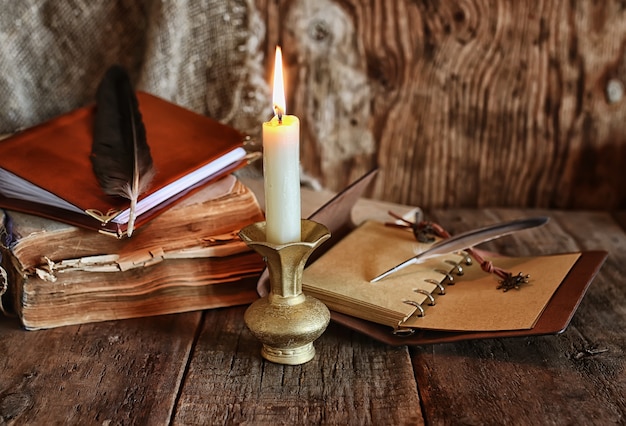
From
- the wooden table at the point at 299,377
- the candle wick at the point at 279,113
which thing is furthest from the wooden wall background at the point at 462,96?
the candle wick at the point at 279,113

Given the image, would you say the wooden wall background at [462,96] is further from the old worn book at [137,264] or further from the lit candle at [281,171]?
the lit candle at [281,171]

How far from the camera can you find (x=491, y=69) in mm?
1336

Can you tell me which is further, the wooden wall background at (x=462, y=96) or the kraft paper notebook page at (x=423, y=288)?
the wooden wall background at (x=462, y=96)

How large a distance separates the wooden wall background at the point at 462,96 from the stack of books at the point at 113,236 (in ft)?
1.12

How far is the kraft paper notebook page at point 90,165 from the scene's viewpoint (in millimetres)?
937

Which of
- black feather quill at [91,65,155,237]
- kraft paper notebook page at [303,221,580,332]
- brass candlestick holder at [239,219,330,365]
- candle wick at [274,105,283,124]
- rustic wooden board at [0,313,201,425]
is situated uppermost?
candle wick at [274,105,283,124]

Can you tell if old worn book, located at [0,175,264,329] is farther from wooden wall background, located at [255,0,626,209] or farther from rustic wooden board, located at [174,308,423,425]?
wooden wall background, located at [255,0,626,209]

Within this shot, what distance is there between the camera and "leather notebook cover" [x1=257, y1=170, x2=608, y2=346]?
840mm

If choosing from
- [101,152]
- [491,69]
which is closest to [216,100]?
[101,152]

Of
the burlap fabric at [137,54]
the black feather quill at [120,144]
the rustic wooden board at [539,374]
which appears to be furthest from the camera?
the burlap fabric at [137,54]

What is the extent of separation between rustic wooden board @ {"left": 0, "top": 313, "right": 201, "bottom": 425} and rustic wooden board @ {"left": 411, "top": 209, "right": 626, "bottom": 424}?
0.97 feet

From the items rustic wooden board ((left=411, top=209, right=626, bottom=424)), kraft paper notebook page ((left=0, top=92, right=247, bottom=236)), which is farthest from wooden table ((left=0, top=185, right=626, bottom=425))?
kraft paper notebook page ((left=0, top=92, right=247, bottom=236))

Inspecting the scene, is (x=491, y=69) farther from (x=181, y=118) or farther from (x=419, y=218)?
(x=181, y=118)

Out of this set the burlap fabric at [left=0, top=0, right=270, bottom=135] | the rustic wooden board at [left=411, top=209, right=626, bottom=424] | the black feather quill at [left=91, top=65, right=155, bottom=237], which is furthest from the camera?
the burlap fabric at [left=0, top=0, right=270, bottom=135]
